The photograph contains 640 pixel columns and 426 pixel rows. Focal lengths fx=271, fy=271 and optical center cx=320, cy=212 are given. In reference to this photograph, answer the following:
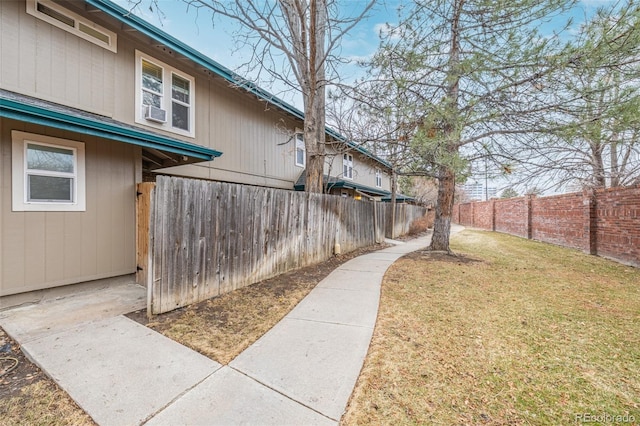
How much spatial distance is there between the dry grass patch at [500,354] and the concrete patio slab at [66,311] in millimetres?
3684

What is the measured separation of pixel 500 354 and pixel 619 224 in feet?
26.6

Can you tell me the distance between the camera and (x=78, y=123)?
4.02 metres

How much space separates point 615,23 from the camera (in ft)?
14.5

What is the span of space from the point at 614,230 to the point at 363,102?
809 cm

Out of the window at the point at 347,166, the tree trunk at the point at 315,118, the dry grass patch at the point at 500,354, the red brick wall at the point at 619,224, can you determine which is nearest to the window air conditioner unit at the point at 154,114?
the tree trunk at the point at 315,118

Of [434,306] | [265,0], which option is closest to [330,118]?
[265,0]

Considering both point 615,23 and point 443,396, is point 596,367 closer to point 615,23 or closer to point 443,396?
point 443,396

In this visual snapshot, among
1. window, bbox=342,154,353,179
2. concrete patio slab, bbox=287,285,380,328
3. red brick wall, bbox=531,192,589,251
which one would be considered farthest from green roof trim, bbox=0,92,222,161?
red brick wall, bbox=531,192,589,251

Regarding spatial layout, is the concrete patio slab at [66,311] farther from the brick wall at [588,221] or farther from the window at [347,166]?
the window at [347,166]

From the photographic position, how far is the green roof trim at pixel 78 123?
3.46m

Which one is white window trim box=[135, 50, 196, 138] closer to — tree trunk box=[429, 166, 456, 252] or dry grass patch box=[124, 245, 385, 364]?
dry grass patch box=[124, 245, 385, 364]

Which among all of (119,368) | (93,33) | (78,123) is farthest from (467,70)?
(93,33)

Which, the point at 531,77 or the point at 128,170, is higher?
the point at 531,77

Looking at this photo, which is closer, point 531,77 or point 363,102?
point 531,77
